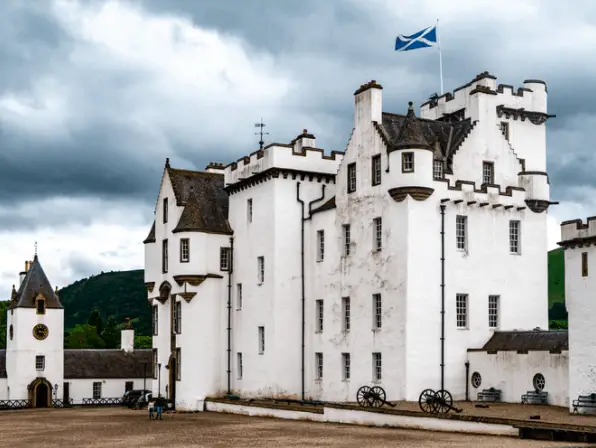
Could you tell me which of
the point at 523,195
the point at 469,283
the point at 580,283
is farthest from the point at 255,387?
the point at 580,283

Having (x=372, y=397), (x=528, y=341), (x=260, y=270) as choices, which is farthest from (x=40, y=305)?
(x=528, y=341)

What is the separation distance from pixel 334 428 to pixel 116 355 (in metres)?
50.8

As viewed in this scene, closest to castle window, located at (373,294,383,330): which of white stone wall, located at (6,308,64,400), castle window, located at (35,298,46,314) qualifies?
white stone wall, located at (6,308,64,400)

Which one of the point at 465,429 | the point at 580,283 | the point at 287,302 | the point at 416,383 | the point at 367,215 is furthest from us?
the point at 287,302

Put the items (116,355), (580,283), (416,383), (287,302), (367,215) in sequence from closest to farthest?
1. (580,283)
2. (416,383)
3. (367,215)
4. (287,302)
5. (116,355)

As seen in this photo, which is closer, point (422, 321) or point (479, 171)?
point (422, 321)

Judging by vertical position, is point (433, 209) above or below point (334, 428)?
above

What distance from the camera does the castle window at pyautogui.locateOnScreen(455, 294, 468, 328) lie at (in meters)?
47.6

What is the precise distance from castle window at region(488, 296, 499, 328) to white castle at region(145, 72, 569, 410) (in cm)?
6

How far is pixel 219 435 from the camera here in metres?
38.3

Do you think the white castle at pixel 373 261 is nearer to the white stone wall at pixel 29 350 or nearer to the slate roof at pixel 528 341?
the slate roof at pixel 528 341

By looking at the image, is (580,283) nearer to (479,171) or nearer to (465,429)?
(465,429)

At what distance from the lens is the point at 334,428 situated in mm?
39656

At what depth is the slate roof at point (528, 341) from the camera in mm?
43375
